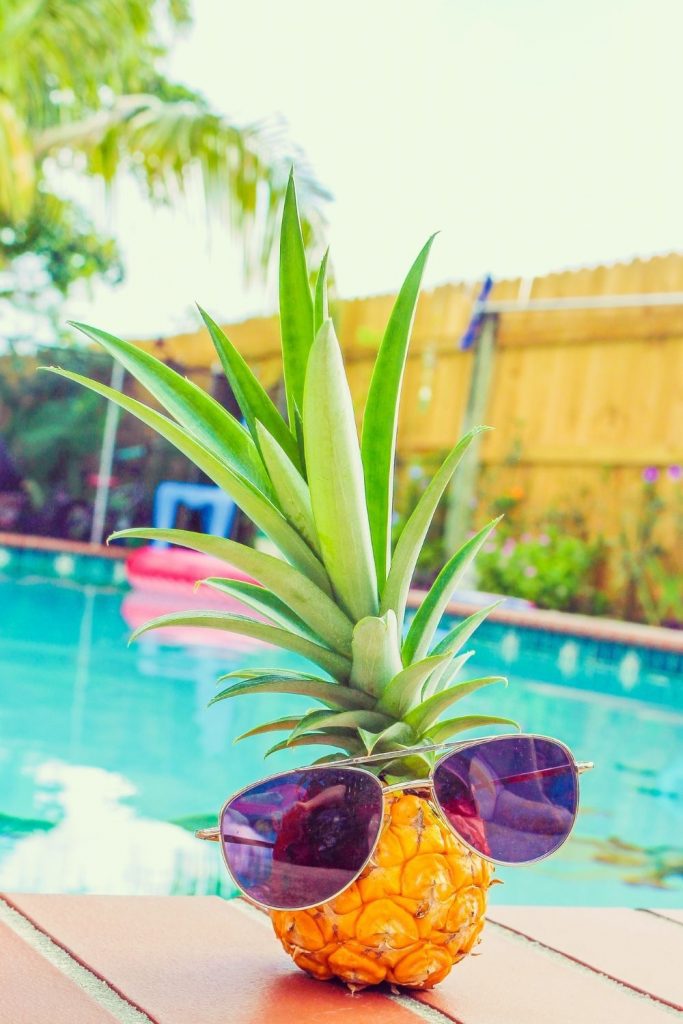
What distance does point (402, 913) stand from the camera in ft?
4.26

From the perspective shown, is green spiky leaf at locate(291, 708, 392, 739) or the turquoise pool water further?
the turquoise pool water

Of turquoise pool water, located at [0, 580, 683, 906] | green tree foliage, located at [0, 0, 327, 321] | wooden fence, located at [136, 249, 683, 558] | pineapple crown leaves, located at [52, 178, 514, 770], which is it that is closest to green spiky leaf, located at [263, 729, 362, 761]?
pineapple crown leaves, located at [52, 178, 514, 770]

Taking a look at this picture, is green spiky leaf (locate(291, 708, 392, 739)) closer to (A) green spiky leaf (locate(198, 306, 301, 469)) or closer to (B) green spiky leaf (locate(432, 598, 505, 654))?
(B) green spiky leaf (locate(432, 598, 505, 654))

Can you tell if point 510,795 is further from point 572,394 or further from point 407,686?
point 572,394

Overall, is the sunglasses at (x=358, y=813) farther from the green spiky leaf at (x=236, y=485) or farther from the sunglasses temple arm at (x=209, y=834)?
the green spiky leaf at (x=236, y=485)

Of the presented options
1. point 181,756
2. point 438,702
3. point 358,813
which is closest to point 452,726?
point 438,702

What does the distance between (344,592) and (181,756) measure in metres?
3.03

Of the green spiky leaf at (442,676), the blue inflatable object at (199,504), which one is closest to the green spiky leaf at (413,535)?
the green spiky leaf at (442,676)

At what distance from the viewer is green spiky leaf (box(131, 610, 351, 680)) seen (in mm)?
1353

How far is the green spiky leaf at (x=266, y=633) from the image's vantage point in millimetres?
1353

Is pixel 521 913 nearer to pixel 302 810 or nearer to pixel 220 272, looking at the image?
pixel 302 810

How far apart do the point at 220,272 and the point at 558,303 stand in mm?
3118

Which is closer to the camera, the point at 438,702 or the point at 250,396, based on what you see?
the point at 438,702

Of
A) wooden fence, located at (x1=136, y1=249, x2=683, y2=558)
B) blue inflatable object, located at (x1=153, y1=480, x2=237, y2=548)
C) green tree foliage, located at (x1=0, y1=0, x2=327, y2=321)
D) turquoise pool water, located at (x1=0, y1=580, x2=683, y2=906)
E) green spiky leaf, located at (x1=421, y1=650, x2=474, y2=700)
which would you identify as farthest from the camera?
blue inflatable object, located at (x1=153, y1=480, x2=237, y2=548)
